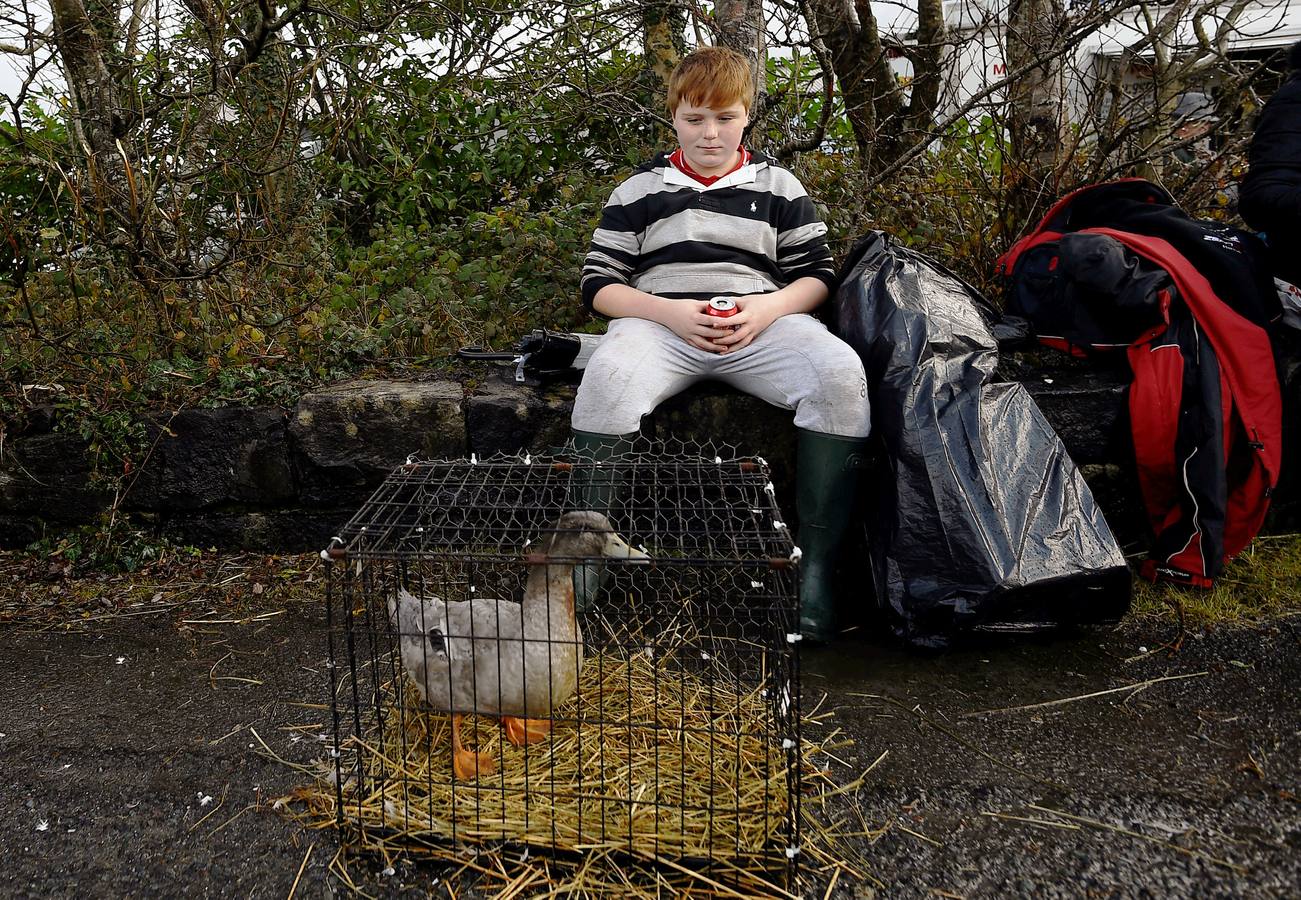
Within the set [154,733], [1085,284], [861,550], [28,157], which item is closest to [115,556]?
[154,733]

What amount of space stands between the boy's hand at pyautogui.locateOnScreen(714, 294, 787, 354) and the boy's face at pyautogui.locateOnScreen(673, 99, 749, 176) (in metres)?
0.55

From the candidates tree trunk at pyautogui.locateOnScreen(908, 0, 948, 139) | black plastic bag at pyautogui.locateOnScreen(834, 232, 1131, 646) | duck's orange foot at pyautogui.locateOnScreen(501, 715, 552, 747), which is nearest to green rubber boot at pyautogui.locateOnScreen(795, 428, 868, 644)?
black plastic bag at pyautogui.locateOnScreen(834, 232, 1131, 646)

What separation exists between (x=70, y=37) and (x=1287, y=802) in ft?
17.1

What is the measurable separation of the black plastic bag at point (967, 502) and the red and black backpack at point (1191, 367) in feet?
A: 1.69

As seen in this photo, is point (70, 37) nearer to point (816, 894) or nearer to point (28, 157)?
point (28, 157)

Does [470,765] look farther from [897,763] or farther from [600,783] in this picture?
[897,763]

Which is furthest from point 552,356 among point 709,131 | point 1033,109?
point 1033,109

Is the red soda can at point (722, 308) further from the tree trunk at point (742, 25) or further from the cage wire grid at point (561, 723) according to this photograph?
the tree trunk at point (742, 25)

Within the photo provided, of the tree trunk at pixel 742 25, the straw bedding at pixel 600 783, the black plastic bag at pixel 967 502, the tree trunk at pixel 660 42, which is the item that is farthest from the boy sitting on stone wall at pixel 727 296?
the tree trunk at pixel 660 42

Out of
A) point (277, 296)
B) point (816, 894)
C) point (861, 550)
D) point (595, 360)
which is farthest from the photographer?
point (277, 296)

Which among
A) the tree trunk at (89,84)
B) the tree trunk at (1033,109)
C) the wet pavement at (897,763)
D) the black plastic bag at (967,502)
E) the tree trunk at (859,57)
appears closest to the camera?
the wet pavement at (897,763)

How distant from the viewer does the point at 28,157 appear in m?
3.90

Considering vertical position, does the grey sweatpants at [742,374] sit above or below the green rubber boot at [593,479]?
above

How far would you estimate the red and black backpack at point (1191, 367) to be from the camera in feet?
10.4
